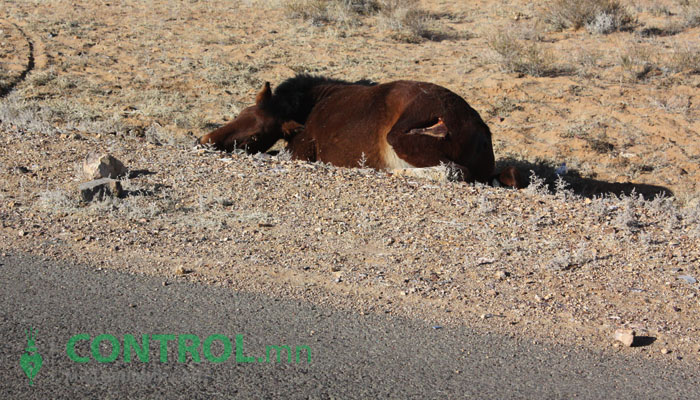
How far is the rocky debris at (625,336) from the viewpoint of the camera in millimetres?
3752

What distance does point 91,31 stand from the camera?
14.1m

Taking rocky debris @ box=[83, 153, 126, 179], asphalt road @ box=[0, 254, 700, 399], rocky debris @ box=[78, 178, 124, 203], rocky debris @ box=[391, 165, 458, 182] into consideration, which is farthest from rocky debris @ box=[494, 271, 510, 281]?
rocky debris @ box=[83, 153, 126, 179]

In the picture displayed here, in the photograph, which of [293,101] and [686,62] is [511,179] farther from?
[686,62]

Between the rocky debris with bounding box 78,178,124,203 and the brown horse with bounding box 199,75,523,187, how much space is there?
2.40m

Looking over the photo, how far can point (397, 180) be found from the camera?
6.54m

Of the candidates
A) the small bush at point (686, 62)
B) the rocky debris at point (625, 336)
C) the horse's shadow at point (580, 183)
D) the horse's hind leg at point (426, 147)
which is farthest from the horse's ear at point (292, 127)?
the small bush at point (686, 62)

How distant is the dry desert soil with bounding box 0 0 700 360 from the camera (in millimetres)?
4406

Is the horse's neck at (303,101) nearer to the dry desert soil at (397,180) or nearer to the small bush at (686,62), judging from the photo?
the dry desert soil at (397,180)

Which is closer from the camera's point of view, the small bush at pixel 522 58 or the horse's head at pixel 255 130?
the horse's head at pixel 255 130

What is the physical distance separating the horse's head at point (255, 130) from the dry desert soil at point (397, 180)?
79 centimetres

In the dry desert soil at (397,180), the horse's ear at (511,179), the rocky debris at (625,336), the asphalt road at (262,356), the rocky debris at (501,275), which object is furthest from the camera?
the horse's ear at (511,179)

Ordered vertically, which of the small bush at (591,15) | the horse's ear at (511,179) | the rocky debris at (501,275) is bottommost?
the horse's ear at (511,179)

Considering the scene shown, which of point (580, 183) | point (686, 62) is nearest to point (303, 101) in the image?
point (580, 183)

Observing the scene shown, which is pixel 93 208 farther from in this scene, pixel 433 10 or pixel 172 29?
pixel 433 10
